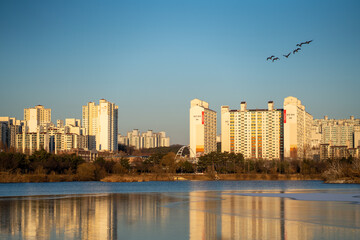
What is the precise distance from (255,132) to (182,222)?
144946mm

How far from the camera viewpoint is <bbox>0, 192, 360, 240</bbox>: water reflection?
1742cm

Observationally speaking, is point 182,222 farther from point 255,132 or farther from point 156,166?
point 255,132

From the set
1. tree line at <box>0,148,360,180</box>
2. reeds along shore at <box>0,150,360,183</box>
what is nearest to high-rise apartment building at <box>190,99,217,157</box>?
reeds along shore at <box>0,150,360,183</box>

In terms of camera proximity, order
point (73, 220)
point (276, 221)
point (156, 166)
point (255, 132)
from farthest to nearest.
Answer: point (255, 132) → point (156, 166) → point (73, 220) → point (276, 221)

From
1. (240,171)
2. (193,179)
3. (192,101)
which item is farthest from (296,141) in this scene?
(193,179)

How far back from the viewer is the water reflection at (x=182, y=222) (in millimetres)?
17422

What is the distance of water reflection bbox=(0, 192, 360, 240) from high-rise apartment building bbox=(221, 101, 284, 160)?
13419 cm

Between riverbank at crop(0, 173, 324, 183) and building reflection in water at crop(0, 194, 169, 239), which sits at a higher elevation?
building reflection in water at crop(0, 194, 169, 239)

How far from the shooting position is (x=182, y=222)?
21.1 m

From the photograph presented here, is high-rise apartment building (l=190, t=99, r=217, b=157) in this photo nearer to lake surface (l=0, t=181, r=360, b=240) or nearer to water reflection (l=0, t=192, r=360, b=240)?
water reflection (l=0, t=192, r=360, b=240)

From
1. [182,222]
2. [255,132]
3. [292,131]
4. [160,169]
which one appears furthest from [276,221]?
[255,132]

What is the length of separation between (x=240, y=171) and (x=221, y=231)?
276 feet

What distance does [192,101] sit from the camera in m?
Answer: 178

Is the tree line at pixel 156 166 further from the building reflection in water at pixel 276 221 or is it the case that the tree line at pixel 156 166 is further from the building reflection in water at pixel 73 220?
the building reflection in water at pixel 73 220
